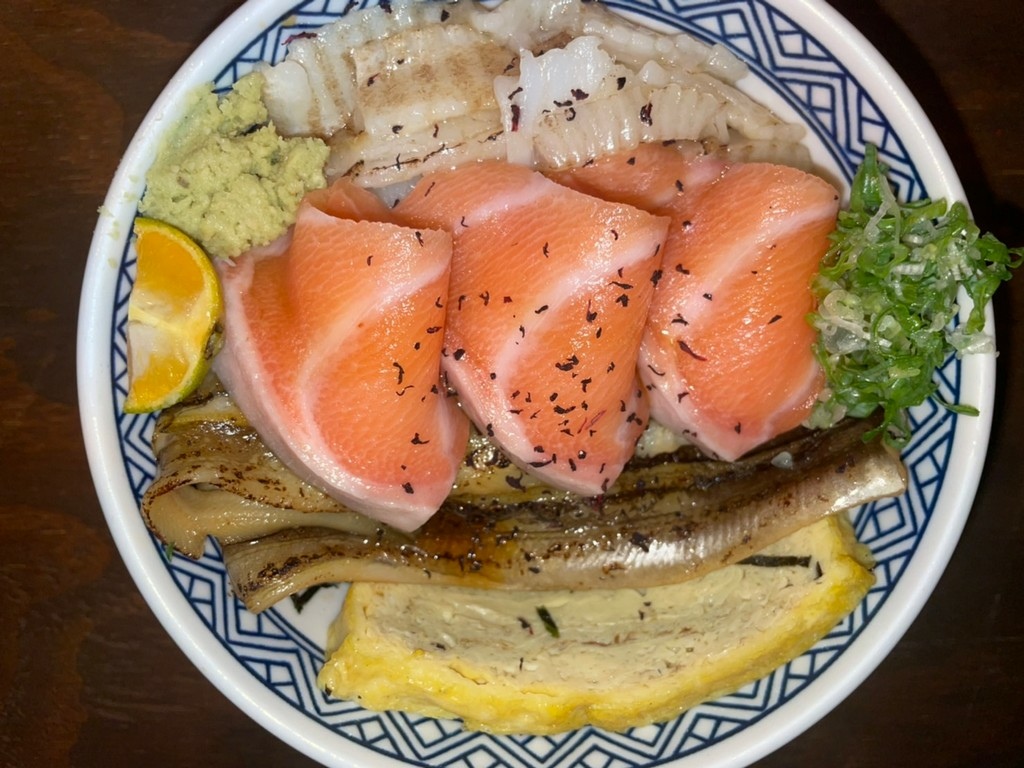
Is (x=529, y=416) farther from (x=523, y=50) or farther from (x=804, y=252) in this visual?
(x=523, y=50)

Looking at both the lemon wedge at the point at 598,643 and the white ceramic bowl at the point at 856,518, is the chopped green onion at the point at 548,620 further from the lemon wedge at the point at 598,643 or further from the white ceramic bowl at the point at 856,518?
the white ceramic bowl at the point at 856,518

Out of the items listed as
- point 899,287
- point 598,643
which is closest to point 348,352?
point 598,643

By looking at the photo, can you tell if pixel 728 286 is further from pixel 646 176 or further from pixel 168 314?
pixel 168 314

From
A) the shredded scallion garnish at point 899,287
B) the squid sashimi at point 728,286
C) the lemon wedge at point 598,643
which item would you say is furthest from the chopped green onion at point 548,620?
the shredded scallion garnish at point 899,287

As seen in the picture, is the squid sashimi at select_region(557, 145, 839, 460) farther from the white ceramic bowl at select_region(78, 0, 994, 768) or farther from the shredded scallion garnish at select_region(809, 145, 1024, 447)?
the white ceramic bowl at select_region(78, 0, 994, 768)

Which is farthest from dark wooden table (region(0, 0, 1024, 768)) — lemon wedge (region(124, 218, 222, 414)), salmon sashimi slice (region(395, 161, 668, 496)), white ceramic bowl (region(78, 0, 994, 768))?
salmon sashimi slice (region(395, 161, 668, 496))

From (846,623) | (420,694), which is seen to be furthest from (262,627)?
(846,623)
